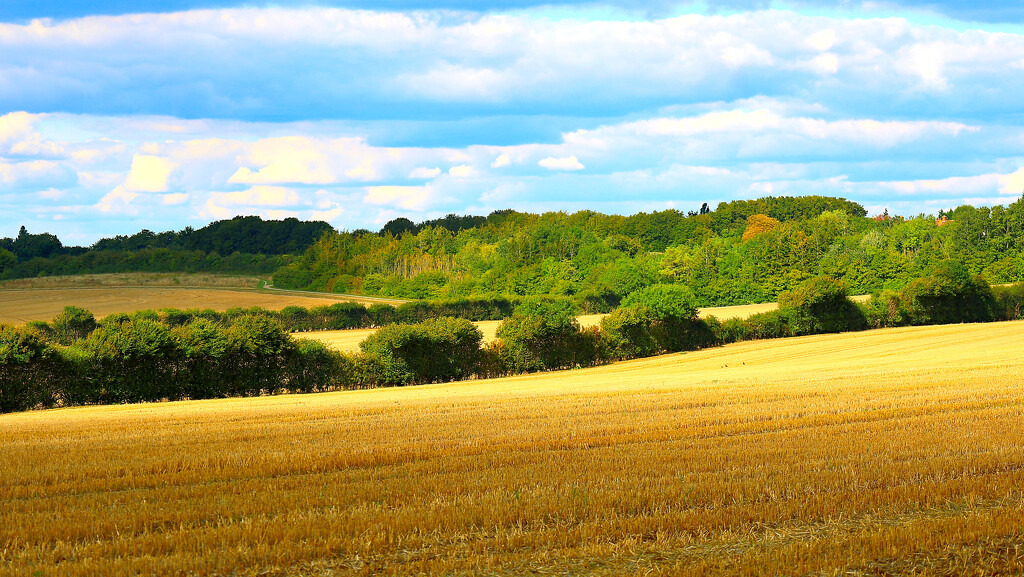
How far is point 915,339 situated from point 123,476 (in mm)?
65925

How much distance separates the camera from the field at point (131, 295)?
102438 millimetres

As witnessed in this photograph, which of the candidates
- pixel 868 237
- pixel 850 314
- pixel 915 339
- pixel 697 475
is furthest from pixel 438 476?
pixel 868 237

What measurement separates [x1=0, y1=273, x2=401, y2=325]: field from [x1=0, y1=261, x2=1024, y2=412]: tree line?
22.7 meters

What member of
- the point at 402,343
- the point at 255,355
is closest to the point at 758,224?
the point at 402,343

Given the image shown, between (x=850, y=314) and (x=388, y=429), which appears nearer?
(x=388, y=429)

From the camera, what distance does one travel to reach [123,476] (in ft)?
43.6

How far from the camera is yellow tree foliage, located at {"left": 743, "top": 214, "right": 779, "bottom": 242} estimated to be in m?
152

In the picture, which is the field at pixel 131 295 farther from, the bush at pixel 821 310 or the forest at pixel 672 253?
the bush at pixel 821 310

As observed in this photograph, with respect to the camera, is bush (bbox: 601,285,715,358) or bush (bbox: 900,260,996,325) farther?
bush (bbox: 900,260,996,325)

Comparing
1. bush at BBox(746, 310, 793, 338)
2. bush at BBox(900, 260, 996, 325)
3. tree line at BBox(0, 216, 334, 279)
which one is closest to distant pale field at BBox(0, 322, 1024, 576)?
bush at BBox(746, 310, 793, 338)

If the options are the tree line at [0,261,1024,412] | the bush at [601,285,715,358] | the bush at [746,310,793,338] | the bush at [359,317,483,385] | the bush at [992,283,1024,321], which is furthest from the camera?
the bush at [992,283,1024,321]

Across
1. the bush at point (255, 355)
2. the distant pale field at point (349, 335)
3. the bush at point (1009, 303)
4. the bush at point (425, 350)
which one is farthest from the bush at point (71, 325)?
the bush at point (1009, 303)

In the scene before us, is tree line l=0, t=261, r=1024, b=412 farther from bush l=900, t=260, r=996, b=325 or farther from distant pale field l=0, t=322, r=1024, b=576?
distant pale field l=0, t=322, r=1024, b=576

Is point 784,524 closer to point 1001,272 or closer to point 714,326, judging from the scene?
point 714,326
